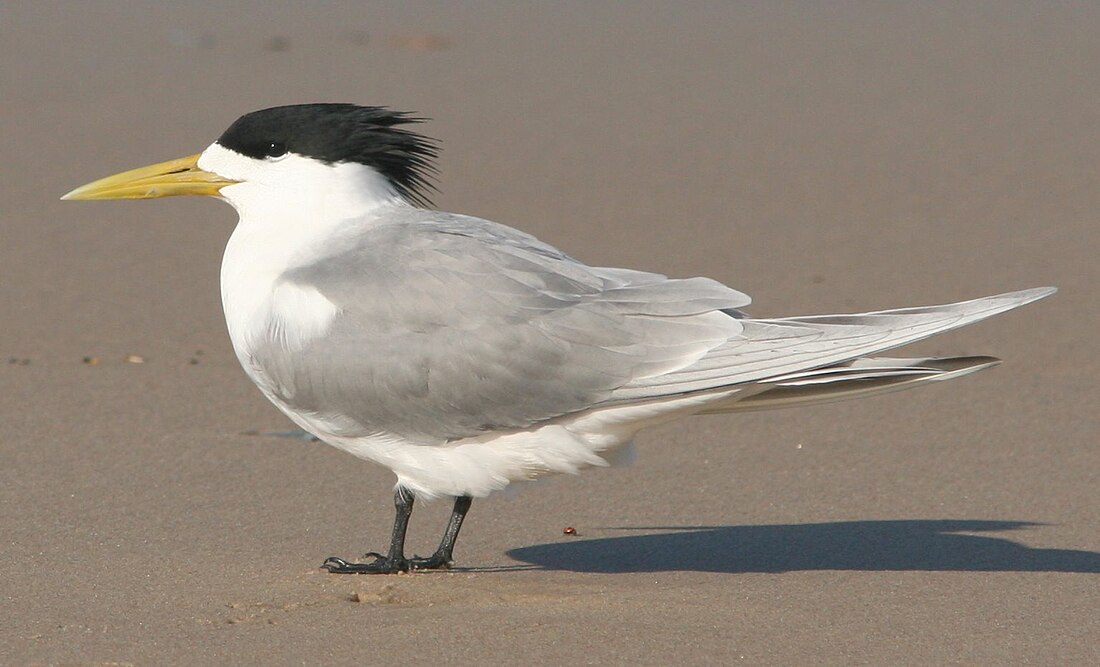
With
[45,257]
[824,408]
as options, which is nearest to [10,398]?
[45,257]

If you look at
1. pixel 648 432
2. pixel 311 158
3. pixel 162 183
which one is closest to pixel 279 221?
pixel 311 158

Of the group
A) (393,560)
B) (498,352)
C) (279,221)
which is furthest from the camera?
(279,221)

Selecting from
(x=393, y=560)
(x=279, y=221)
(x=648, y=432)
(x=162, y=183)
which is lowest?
(x=393, y=560)

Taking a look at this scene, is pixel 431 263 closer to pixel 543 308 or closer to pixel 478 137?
pixel 543 308

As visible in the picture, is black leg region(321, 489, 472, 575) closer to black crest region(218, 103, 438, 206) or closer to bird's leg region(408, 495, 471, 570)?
bird's leg region(408, 495, 471, 570)

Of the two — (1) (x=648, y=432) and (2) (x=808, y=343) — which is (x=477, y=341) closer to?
(2) (x=808, y=343)

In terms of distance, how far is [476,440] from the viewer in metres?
4.59

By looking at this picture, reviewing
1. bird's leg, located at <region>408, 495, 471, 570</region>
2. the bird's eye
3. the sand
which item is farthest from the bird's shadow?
the bird's eye

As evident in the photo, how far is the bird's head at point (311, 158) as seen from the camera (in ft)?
16.1

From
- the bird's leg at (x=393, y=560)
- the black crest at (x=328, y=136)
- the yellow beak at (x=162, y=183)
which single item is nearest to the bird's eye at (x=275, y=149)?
the black crest at (x=328, y=136)

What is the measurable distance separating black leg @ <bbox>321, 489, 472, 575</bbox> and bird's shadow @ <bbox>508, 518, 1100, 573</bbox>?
0.25 metres

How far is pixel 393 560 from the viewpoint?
4.66 m

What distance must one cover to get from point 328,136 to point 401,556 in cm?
128

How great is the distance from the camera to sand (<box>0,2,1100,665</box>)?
4.22 m
